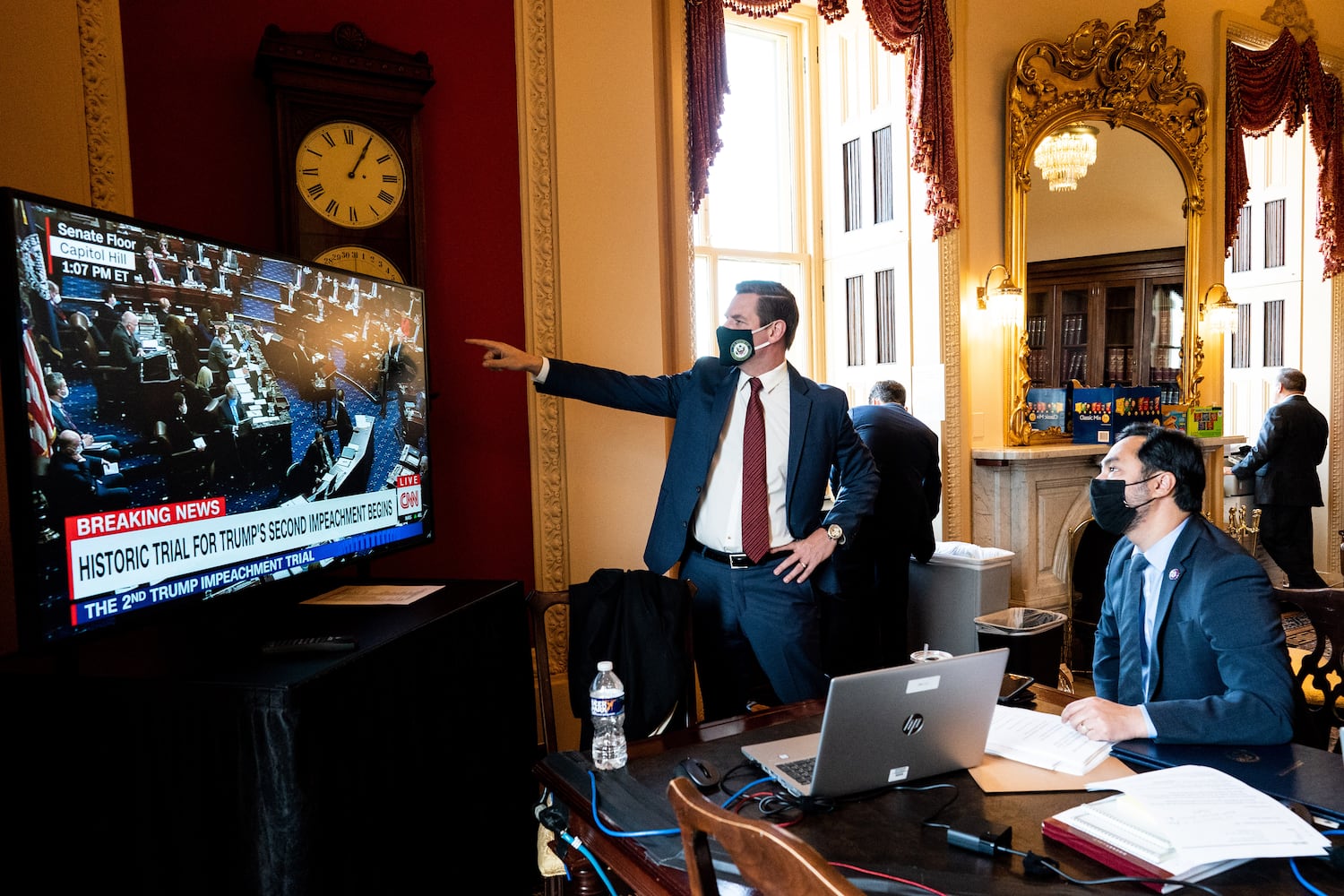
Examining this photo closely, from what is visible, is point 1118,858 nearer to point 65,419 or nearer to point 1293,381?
point 65,419

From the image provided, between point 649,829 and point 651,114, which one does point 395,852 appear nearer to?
point 649,829

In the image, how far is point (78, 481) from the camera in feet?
4.54

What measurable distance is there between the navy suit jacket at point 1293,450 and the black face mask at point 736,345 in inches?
198

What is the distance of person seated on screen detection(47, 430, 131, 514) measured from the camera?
4.42 ft

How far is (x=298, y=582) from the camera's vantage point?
→ 6.28ft

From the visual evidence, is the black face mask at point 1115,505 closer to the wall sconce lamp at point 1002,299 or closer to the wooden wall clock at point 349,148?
the wooden wall clock at point 349,148

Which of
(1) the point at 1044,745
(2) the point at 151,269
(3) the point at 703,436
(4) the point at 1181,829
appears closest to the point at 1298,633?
(3) the point at 703,436

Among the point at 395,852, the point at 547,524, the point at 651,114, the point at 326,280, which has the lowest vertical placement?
the point at 395,852

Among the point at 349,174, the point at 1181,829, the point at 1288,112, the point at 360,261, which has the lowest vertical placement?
the point at 1181,829

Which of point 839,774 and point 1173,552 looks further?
point 1173,552

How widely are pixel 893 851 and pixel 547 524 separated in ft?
6.96

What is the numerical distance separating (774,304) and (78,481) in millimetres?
1814

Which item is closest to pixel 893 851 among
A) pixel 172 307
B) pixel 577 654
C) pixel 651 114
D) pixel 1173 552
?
pixel 1173 552

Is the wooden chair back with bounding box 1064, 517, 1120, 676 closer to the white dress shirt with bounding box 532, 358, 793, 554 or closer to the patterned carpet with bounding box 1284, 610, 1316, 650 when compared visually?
the patterned carpet with bounding box 1284, 610, 1316, 650
